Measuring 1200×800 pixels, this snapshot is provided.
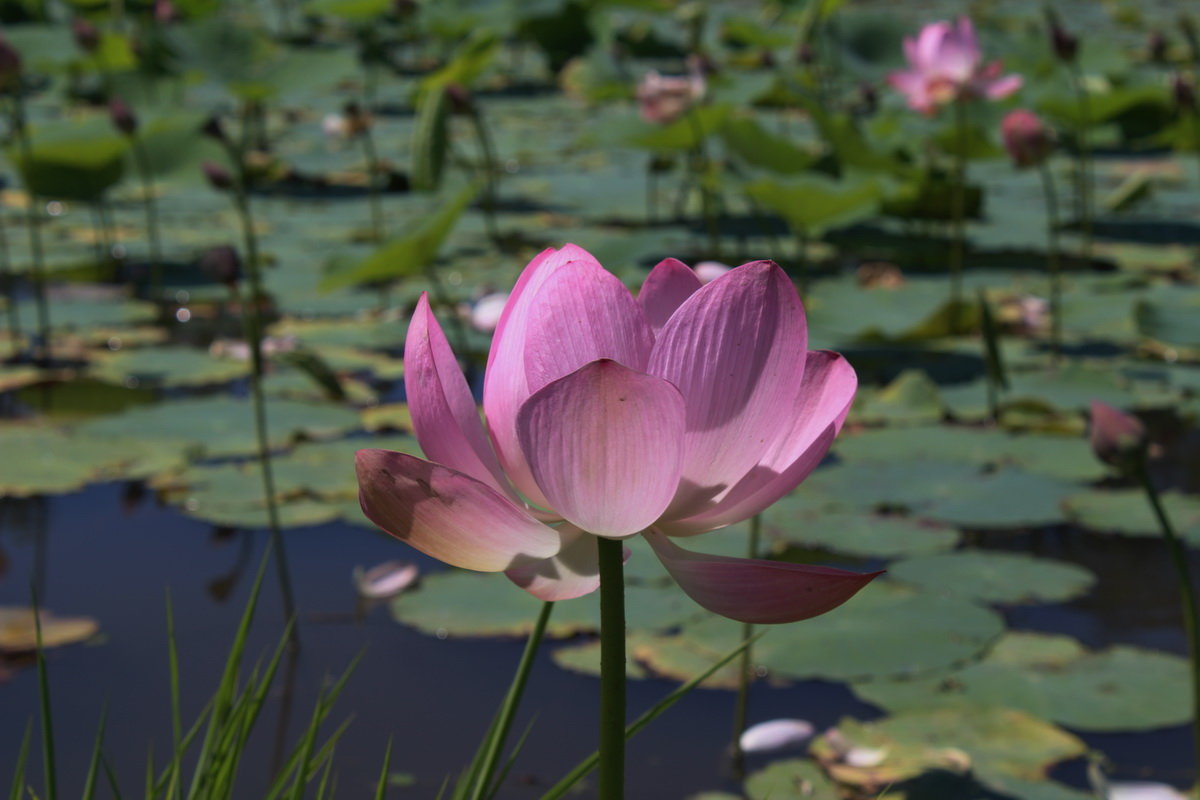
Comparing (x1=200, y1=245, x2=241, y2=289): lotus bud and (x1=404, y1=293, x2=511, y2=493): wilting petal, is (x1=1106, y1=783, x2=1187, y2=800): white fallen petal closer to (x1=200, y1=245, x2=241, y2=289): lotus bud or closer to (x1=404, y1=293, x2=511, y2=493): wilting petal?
(x1=404, y1=293, x2=511, y2=493): wilting petal

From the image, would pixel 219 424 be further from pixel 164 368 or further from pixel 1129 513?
pixel 1129 513

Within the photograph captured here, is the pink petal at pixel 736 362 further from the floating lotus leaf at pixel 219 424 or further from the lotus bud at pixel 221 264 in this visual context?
the floating lotus leaf at pixel 219 424

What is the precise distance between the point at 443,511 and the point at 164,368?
6.58 feet

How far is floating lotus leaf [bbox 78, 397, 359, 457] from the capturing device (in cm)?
199


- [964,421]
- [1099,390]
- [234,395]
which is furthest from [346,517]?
[1099,390]

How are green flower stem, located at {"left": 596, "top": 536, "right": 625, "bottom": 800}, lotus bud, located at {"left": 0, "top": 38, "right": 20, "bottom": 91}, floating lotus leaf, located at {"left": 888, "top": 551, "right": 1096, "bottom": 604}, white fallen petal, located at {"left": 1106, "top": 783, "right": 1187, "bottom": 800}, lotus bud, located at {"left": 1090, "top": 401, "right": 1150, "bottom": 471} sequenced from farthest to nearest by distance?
lotus bud, located at {"left": 0, "top": 38, "right": 20, "bottom": 91} < floating lotus leaf, located at {"left": 888, "top": 551, "right": 1096, "bottom": 604} < white fallen petal, located at {"left": 1106, "top": 783, "right": 1187, "bottom": 800} < lotus bud, located at {"left": 1090, "top": 401, "right": 1150, "bottom": 471} < green flower stem, located at {"left": 596, "top": 536, "right": 625, "bottom": 800}

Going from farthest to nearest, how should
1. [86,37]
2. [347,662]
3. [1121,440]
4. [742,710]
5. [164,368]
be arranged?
[86,37] → [164,368] → [347,662] → [742,710] → [1121,440]

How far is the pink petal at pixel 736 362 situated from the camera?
0.51 meters

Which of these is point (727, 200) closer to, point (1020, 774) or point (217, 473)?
point (217, 473)

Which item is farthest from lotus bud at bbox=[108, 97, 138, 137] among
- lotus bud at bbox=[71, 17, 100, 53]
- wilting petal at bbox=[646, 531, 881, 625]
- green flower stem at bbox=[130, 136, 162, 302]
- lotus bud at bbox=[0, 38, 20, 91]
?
wilting petal at bbox=[646, 531, 881, 625]

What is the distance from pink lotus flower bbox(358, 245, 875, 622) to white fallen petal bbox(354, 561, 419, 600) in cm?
96

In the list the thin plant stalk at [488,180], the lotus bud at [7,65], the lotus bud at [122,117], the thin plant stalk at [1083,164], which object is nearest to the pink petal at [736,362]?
the lotus bud at [7,65]

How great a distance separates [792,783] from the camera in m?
1.12

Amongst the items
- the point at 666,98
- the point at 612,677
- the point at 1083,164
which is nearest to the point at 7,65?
the point at 666,98
